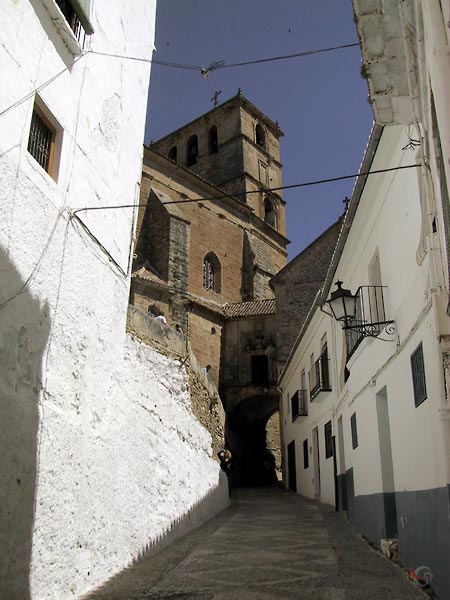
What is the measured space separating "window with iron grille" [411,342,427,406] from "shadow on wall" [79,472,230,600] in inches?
116

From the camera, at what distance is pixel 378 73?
4.71m

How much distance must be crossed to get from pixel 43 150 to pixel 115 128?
5.55 ft

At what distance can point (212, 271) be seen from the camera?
29.4 meters

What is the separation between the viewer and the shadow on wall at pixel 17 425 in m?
4.06

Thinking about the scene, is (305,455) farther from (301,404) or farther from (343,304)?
(343,304)

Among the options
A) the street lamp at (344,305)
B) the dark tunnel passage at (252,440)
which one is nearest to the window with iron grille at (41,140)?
the street lamp at (344,305)

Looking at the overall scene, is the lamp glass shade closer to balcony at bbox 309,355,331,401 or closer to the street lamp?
the street lamp

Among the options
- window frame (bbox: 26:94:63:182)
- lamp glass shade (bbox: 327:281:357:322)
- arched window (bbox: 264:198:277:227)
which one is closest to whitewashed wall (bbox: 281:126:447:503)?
lamp glass shade (bbox: 327:281:357:322)

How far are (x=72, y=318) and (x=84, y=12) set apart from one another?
2953 millimetres

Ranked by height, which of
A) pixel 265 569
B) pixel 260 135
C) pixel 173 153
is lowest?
pixel 265 569

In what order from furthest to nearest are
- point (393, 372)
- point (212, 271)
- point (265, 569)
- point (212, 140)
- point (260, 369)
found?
1. point (212, 140)
2. point (212, 271)
3. point (260, 369)
4. point (393, 372)
5. point (265, 569)

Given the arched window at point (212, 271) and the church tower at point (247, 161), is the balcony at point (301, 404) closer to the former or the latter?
the arched window at point (212, 271)

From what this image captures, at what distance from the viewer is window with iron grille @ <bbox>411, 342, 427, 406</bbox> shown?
17.4 feet

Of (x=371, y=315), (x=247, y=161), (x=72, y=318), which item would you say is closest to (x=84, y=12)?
(x=72, y=318)
